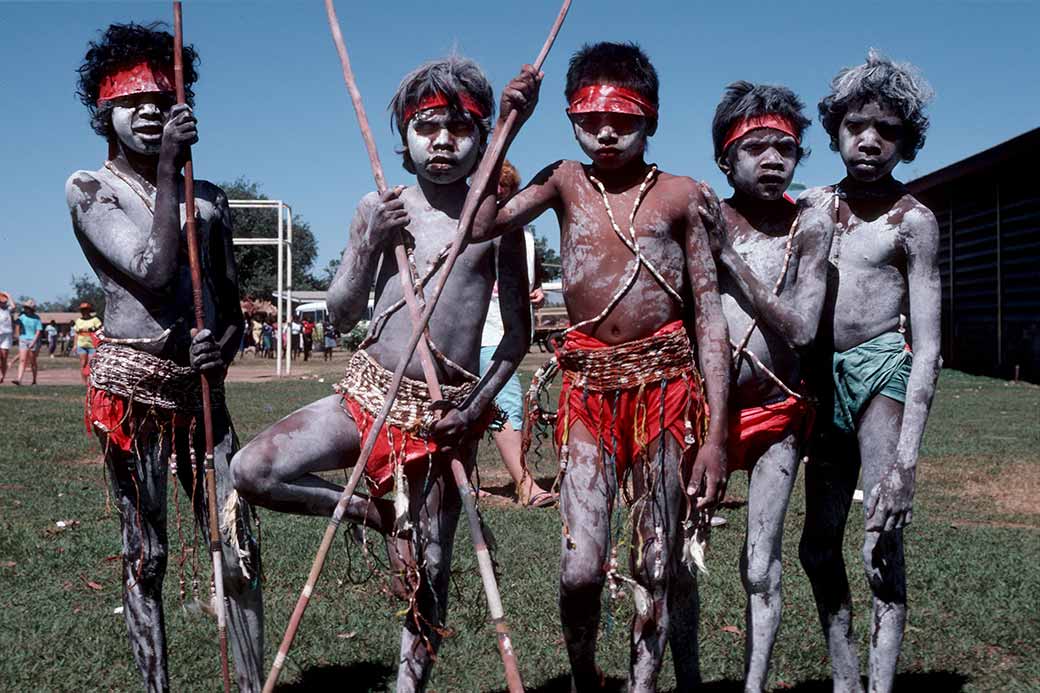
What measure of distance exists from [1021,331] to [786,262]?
17.9m

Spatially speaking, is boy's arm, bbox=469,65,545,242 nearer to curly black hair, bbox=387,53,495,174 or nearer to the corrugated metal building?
curly black hair, bbox=387,53,495,174

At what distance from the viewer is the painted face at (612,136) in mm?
3498

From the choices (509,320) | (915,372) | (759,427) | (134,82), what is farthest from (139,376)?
(915,372)

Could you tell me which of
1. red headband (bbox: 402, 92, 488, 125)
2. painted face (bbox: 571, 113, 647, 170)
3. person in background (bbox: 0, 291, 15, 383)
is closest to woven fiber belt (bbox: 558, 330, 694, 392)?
painted face (bbox: 571, 113, 647, 170)

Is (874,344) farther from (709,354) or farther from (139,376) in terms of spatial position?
(139,376)

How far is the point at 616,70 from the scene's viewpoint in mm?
3502

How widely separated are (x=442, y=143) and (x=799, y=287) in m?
1.39

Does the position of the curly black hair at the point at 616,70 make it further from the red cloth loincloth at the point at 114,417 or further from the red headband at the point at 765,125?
the red cloth loincloth at the point at 114,417

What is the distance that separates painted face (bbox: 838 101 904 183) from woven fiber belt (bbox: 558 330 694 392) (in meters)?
1.02

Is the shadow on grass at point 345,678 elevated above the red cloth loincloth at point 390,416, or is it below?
below

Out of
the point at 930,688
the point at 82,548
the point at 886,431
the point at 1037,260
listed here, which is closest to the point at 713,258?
the point at 886,431

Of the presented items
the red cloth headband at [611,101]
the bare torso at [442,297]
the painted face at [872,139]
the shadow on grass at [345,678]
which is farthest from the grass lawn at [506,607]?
the painted face at [872,139]

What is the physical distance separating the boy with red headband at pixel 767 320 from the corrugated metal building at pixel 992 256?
15724mm

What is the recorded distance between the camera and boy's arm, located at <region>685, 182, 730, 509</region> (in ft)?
11.1
